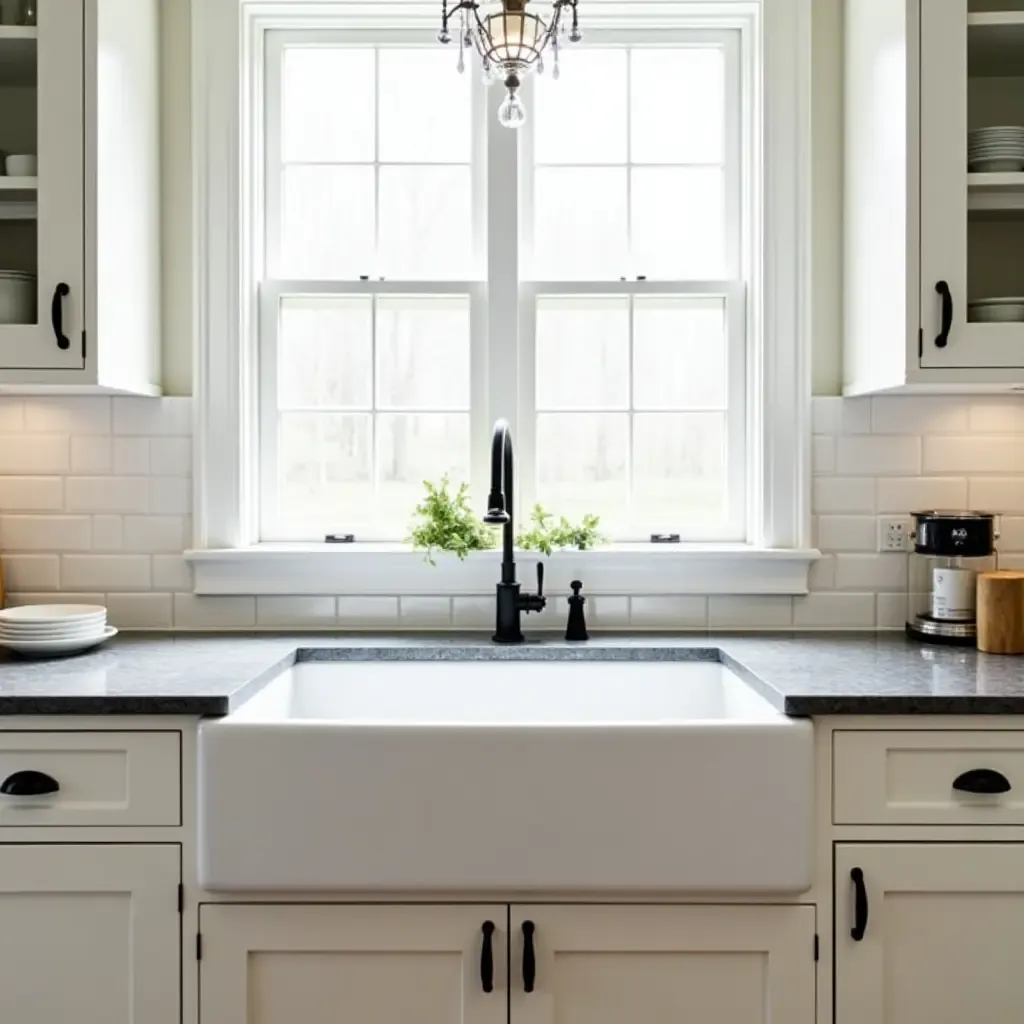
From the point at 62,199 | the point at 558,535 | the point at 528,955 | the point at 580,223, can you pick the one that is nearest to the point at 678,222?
the point at 580,223

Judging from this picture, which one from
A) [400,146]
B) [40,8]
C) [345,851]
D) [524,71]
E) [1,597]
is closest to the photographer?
[345,851]

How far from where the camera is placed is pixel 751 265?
97.3 inches

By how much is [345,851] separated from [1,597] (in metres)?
1.22

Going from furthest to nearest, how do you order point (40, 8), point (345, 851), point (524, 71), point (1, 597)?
point (1, 597) → point (40, 8) → point (524, 71) → point (345, 851)

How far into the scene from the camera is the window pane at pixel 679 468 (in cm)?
254

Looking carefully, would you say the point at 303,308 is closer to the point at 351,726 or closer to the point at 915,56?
the point at 351,726

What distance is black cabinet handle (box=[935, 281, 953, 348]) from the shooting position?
6.58 feet

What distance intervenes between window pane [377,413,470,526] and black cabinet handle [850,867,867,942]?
51.4 inches

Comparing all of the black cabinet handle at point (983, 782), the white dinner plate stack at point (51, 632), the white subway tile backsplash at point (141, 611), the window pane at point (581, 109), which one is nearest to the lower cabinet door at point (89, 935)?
the white dinner plate stack at point (51, 632)

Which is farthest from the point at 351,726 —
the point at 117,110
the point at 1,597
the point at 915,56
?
the point at 915,56

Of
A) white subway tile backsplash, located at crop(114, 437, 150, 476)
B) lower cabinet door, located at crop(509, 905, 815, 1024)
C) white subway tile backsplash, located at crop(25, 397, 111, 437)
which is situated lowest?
lower cabinet door, located at crop(509, 905, 815, 1024)

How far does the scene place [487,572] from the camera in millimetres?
2398

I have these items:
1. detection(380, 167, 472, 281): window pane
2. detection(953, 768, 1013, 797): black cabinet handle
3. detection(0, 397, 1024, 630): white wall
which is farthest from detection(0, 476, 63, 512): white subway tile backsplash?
detection(953, 768, 1013, 797): black cabinet handle

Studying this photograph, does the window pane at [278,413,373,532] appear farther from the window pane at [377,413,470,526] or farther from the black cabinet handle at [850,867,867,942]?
the black cabinet handle at [850,867,867,942]
